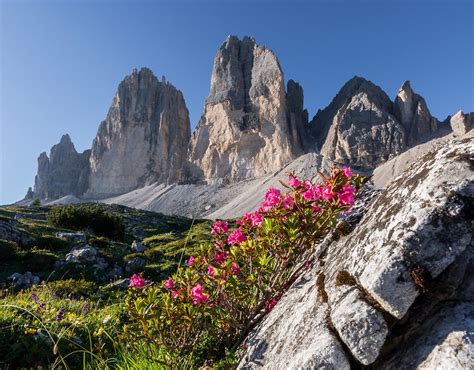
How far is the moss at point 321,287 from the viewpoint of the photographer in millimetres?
3004

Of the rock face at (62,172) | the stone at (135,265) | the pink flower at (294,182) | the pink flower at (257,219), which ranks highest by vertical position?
the rock face at (62,172)

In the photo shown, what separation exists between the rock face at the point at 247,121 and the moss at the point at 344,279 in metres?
121

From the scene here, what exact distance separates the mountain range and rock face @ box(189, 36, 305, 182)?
46cm

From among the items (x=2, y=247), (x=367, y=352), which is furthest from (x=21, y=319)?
(x=2, y=247)

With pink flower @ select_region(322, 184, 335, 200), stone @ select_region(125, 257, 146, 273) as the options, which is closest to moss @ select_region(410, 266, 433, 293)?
pink flower @ select_region(322, 184, 335, 200)

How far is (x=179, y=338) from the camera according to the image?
4.00 m

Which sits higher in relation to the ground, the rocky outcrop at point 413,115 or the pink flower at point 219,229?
the rocky outcrop at point 413,115

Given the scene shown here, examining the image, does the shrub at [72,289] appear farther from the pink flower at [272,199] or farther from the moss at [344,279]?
the moss at [344,279]

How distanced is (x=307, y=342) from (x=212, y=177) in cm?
13471

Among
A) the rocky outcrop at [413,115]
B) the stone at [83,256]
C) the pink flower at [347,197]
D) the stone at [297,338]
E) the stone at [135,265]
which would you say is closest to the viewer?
the stone at [297,338]

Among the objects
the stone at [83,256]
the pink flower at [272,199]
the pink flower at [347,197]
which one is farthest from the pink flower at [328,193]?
the stone at [83,256]

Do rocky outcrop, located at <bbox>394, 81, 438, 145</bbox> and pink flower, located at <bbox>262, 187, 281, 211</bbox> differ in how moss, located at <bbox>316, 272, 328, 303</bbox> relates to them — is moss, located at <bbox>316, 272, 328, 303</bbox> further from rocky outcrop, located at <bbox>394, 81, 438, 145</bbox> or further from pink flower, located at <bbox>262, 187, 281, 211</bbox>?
rocky outcrop, located at <bbox>394, 81, 438, 145</bbox>

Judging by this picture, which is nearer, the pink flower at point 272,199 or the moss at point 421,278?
the moss at point 421,278

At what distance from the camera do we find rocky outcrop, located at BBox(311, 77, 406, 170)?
117 m
